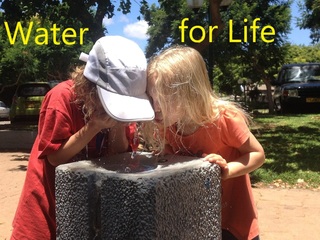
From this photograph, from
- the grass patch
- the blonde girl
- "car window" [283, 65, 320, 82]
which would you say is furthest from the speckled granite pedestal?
"car window" [283, 65, 320, 82]

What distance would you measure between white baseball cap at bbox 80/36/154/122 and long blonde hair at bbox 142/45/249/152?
65 millimetres

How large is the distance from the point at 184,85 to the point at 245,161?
14.2 inches

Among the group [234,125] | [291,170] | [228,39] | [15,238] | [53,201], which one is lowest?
[291,170]

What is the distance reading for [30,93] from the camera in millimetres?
14555

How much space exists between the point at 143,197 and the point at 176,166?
19 centimetres

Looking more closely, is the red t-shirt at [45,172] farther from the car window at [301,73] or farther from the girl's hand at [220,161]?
the car window at [301,73]

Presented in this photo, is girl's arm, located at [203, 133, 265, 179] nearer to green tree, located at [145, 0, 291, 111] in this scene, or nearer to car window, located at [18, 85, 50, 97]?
green tree, located at [145, 0, 291, 111]

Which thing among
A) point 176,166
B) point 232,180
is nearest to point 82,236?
point 176,166

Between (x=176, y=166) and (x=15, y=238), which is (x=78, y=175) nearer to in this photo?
(x=176, y=166)

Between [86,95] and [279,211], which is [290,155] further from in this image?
[86,95]

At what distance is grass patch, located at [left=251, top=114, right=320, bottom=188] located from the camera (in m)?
5.80

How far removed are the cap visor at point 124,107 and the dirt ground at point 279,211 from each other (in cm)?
293

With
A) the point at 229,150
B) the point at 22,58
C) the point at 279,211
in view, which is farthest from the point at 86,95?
the point at 22,58

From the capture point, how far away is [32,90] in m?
14.6
